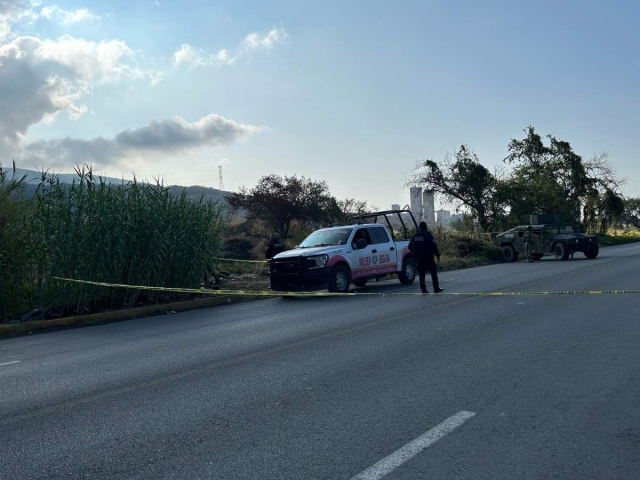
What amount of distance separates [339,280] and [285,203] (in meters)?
25.6

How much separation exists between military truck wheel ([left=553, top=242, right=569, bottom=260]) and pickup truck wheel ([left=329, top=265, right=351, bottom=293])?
1424 centimetres

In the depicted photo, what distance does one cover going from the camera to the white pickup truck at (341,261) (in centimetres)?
1544

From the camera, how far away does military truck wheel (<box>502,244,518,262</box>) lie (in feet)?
96.4

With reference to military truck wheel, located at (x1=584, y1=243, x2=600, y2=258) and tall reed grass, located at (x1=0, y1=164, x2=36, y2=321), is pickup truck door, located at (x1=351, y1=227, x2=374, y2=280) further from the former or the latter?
military truck wheel, located at (x1=584, y1=243, x2=600, y2=258)

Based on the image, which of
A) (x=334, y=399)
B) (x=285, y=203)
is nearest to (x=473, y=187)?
(x=285, y=203)

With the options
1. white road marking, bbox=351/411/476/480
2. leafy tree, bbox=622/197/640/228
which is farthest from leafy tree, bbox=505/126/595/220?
leafy tree, bbox=622/197/640/228

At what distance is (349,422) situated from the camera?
16.5ft

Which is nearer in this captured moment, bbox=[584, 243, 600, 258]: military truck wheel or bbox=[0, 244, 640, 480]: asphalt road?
bbox=[0, 244, 640, 480]: asphalt road

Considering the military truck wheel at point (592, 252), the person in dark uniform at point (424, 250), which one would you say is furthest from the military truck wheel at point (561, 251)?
the person in dark uniform at point (424, 250)

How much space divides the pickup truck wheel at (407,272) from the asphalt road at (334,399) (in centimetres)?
742

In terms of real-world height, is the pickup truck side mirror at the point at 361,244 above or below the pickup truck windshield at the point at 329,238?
below

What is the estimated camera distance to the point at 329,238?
1684 centimetres

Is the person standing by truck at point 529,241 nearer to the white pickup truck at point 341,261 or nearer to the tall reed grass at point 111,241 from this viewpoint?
the white pickup truck at point 341,261

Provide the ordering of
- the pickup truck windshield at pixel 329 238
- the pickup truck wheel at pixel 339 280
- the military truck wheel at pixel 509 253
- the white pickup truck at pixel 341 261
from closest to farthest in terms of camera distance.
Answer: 1. the white pickup truck at pixel 341 261
2. the pickup truck wheel at pixel 339 280
3. the pickup truck windshield at pixel 329 238
4. the military truck wheel at pixel 509 253
